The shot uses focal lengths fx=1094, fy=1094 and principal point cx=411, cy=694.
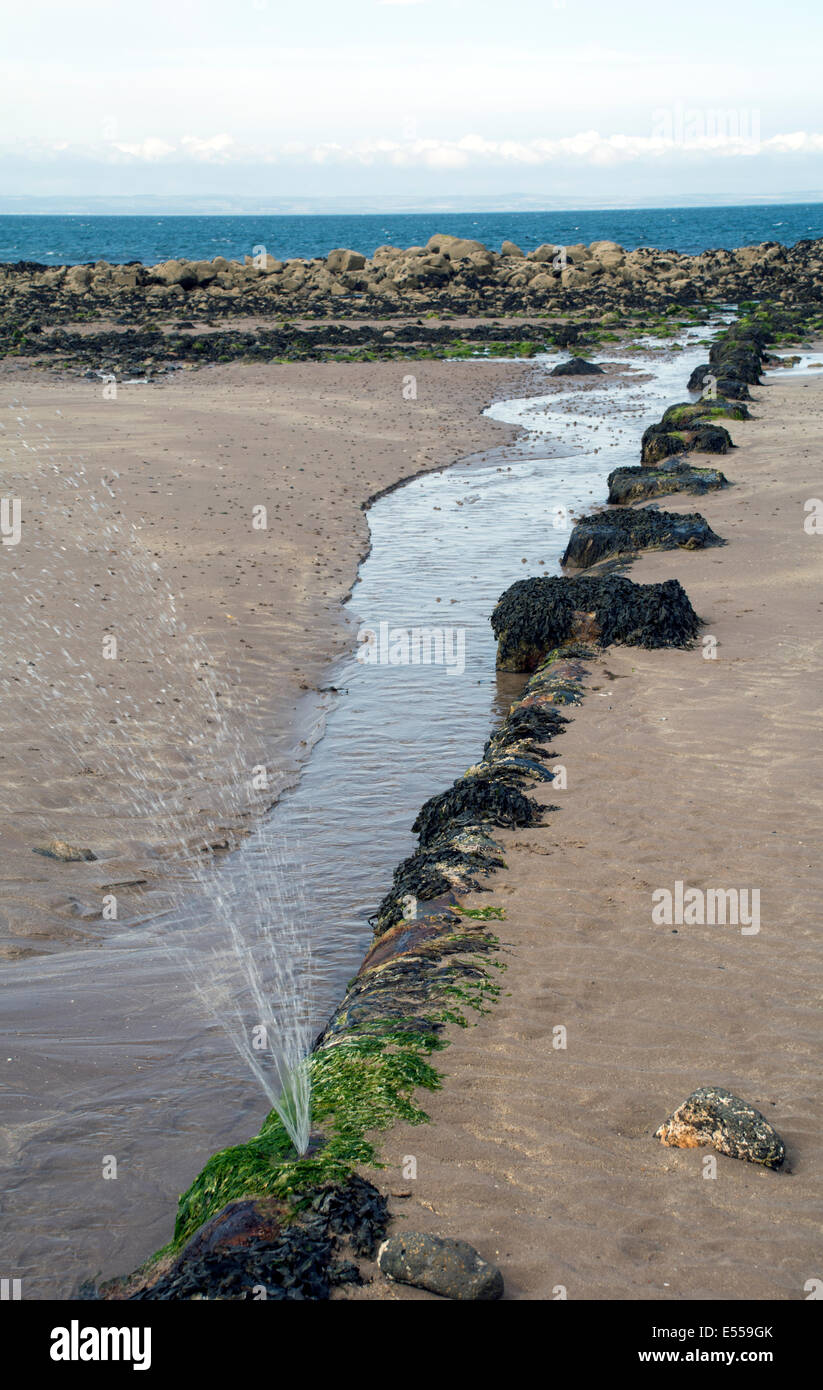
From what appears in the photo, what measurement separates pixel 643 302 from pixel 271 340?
20.6 metres

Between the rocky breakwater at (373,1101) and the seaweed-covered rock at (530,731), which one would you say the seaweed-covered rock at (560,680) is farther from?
the rocky breakwater at (373,1101)

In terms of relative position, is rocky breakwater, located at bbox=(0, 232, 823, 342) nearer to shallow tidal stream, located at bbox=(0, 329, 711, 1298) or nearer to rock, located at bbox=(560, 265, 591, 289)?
rock, located at bbox=(560, 265, 591, 289)

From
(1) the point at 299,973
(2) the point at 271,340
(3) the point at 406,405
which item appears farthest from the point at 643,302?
(1) the point at 299,973

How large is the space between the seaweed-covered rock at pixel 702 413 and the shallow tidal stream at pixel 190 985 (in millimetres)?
7481

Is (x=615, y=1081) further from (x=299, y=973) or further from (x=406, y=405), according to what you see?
(x=406, y=405)

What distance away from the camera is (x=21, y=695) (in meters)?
9.80

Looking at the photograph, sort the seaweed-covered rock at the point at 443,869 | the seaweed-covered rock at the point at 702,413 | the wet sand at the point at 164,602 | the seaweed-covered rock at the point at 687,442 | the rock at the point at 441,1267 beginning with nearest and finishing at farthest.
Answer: the rock at the point at 441,1267, the seaweed-covered rock at the point at 443,869, the wet sand at the point at 164,602, the seaweed-covered rock at the point at 687,442, the seaweed-covered rock at the point at 702,413

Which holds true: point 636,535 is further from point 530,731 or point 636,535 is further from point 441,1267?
point 441,1267

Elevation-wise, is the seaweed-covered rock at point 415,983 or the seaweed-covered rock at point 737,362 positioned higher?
the seaweed-covered rock at point 737,362

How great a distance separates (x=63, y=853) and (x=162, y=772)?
1500 mm

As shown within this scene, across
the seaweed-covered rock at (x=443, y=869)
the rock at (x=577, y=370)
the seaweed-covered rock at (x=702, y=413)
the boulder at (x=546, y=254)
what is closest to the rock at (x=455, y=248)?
the boulder at (x=546, y=254)

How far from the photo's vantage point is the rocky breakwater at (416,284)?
45312mm

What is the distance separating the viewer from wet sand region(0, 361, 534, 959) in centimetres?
805

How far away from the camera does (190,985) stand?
6.37 metres
